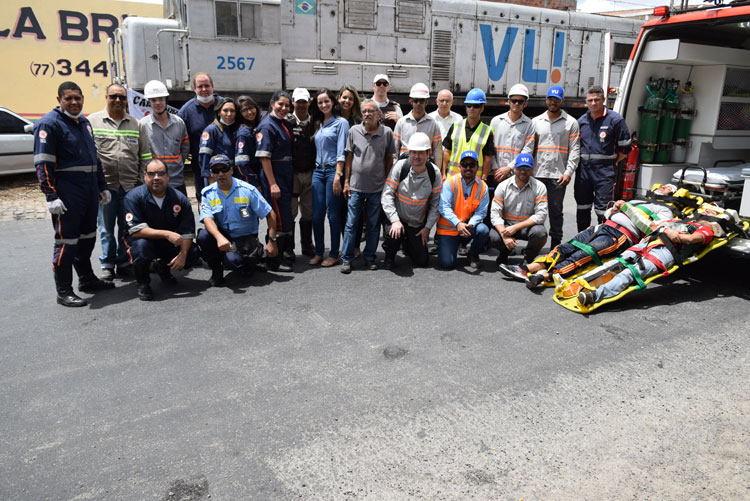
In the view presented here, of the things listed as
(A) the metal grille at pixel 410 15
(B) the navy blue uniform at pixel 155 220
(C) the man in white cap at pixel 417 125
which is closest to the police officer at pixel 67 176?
(B) the navy blue uniform at pixel 155 220

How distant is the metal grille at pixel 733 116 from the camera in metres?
6.59

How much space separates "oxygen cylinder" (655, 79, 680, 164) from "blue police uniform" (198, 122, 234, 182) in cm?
A: 506

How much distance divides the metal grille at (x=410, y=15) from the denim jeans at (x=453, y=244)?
8.16 metres

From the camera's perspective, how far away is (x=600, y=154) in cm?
631

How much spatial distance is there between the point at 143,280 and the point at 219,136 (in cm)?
174

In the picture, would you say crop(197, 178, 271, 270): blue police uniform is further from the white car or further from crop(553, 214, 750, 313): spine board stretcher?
the white car

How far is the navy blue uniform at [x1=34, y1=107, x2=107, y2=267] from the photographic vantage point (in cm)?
460

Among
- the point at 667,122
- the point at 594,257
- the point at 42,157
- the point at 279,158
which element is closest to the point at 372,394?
the point at 594,257

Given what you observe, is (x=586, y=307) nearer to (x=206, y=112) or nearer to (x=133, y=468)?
(x=133, y=468)

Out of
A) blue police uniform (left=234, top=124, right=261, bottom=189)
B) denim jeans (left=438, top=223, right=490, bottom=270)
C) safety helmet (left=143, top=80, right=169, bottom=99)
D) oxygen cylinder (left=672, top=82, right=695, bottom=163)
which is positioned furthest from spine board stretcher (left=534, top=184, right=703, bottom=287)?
safety helmet (left=143, top=80, right=169, bottom=99)

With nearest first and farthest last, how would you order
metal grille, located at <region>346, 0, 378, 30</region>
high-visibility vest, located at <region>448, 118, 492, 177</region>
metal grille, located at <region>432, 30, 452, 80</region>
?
high-visibility vest, located at <region>448, 118, 492, 177</region> → metal grille, located at <region>346, 0, 378, 30</region> → metal grille, located at <region>432, 30, 452, 80</region>

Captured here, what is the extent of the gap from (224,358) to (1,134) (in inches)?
376

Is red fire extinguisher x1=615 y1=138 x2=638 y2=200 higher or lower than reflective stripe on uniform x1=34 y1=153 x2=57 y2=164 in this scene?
lower

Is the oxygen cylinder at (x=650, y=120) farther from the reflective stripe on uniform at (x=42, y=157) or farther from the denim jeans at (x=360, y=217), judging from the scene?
the reflective stripe on uniform at (x=42, y=157)
